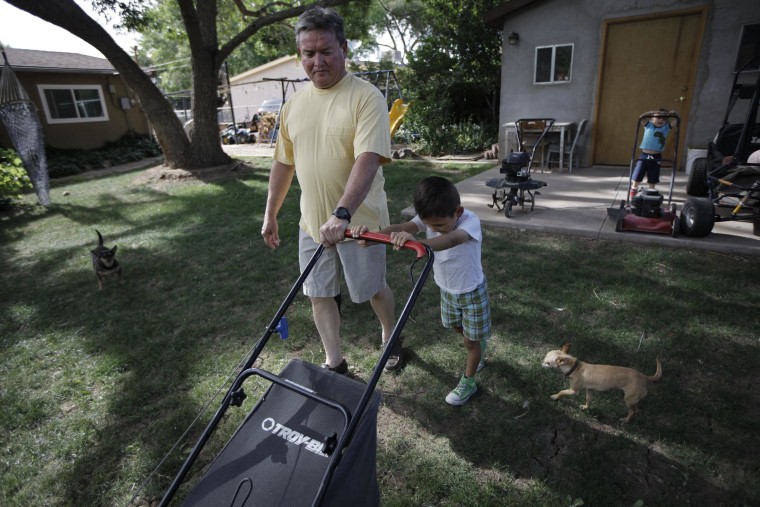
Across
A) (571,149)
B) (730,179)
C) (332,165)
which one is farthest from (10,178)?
(730,179)

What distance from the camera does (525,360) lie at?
107 inches

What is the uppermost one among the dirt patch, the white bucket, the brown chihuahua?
the white bucket

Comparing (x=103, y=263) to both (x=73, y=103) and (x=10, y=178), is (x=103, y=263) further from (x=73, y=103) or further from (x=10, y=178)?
(x=73, y=103)

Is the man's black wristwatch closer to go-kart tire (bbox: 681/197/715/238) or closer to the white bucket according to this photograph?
go-kart tire (bbox: 681/197/715/238)

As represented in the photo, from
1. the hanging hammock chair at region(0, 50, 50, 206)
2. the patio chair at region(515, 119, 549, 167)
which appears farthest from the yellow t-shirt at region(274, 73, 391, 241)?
the hanging hammock chair at region(0, 50, 50, 206)

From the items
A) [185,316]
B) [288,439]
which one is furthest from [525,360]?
[185,316]

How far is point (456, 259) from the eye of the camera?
2146 millimetres

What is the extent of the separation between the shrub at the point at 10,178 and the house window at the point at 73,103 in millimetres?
7744

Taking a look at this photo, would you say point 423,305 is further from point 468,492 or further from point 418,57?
point 418,57

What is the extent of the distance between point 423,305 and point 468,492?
5.50 feet

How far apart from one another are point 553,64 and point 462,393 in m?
7.65

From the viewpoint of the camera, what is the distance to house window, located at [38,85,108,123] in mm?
14216

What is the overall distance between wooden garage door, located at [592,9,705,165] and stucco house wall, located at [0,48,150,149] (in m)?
15.5

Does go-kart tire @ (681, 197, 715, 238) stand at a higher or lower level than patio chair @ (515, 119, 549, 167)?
lower
